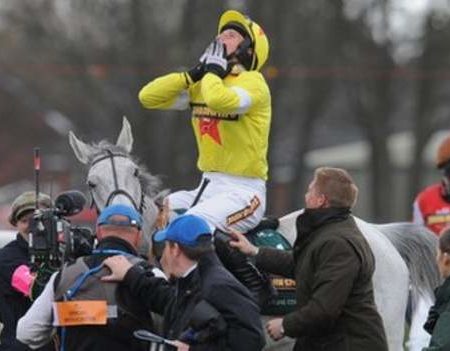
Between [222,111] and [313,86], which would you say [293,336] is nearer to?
[222,111]

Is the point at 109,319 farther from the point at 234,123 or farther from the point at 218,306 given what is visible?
the point at 234,123

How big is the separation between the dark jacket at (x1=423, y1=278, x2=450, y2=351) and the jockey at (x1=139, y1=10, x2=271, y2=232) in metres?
1.91

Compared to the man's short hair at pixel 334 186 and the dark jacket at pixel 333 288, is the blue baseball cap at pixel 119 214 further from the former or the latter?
the man's short hair at pixel 334 186

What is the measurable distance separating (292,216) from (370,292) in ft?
5.93

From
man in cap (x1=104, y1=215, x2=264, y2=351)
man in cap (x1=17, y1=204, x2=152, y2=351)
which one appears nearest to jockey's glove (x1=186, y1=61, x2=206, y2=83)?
man in cap (x1=17, y1=204, x2=152, y2=351)

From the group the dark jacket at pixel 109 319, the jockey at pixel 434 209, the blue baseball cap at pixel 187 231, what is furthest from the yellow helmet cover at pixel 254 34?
the jockey at pixel 434 209

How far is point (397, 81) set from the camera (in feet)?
130

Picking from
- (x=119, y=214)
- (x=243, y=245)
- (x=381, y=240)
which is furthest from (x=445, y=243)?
(x=381, y=240)

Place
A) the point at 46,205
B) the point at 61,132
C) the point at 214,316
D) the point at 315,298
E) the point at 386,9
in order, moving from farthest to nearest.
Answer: the point at 61,132 < the point at 386,9 < the point at 46,205 < the point at 315,298 < the point at 214,316

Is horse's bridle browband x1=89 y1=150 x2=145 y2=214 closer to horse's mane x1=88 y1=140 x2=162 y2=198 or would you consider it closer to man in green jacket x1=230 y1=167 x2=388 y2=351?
horse's mane x1=88 y1=140 x2=162 y2=198

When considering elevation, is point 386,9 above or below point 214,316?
above

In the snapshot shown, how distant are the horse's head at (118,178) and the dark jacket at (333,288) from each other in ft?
5.12

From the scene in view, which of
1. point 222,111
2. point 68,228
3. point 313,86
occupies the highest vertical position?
point 313,86

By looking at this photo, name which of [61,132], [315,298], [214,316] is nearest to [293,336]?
[315,298]
